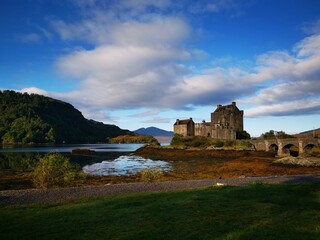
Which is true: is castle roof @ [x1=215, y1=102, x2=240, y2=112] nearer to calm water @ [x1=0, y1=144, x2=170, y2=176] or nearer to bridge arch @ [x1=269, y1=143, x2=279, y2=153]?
bridge arch @ [x1=269, y1=143, x2=279, y2=153]

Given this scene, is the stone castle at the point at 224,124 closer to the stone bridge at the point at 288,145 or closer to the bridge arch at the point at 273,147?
the stone bridge at the point at 288,145

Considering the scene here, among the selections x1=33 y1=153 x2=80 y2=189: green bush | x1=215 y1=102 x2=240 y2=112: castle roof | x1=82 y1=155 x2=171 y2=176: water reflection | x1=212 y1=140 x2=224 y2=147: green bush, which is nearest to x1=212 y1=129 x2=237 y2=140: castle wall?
x1=212 y1=140 x2=224 y2=147: green bush

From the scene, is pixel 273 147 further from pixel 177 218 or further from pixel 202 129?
pixel 177 218

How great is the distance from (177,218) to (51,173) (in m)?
15.1

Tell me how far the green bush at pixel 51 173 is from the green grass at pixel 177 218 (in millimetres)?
8649

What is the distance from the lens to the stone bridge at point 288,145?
6528cm

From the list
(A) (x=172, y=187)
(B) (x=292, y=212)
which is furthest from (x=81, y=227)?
(A) (x=172, y=187)

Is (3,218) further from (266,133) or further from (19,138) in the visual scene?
(19,138)

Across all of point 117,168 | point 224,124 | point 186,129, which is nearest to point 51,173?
point 117,168

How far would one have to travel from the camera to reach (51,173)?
888 inches

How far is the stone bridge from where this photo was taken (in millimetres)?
65281

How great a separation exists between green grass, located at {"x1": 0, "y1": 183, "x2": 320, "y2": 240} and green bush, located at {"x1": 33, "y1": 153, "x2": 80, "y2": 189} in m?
8.65

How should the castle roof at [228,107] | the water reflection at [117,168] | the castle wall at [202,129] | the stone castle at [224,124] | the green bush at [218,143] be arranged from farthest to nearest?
1. the castle wall at [202,129]
2. the castle roof at [228,107]
3. the stone castle at [224,124]
4. the green bush at [218,143]
5. the water reflection at [117,168]

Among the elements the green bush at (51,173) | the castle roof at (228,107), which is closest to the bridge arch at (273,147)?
the castle roof at (228,107)
